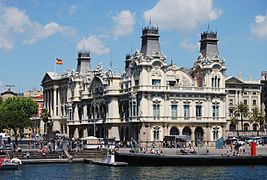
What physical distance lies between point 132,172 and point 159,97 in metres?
47.6

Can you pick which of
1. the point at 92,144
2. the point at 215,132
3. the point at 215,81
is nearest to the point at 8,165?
the point at 92,144

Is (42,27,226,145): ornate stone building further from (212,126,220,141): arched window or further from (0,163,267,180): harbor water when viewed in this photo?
(0,163,267,180): harbor water

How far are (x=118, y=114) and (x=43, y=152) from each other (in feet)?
117

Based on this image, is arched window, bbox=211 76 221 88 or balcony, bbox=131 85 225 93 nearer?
balcony, bbox=131 85 225 93

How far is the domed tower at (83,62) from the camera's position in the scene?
164300 millimetres

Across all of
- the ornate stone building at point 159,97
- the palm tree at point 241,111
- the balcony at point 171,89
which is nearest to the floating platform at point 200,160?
the ornate stone building at point 159,97

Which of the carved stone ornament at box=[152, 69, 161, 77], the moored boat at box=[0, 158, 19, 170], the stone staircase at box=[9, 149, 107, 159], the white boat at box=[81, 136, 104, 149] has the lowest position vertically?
the moored boat at box=[0, 158, 19, 170]

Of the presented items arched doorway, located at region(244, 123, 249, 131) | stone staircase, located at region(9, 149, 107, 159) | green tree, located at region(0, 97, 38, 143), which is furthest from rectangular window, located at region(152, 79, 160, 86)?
arched doorway, located at region(244, 123, 249, 131)

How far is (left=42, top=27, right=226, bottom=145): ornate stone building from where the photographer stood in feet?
419

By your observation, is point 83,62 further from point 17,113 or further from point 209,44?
point 209,44

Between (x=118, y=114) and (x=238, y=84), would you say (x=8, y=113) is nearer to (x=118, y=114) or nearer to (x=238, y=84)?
(x=118, y=114)

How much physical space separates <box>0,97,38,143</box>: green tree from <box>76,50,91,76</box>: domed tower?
15420 millimetres

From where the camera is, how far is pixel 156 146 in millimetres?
125688

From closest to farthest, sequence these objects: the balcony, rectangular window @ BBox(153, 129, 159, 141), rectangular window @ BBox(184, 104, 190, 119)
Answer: the balcony
rectangular window @ BBox(153, 129, 159, 141)
rectangular window @ BBox(184, 104, 190, 119)
